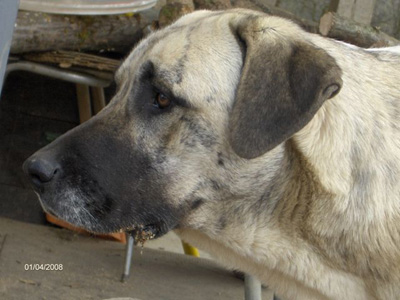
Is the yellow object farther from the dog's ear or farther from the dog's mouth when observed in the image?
the dog's ear

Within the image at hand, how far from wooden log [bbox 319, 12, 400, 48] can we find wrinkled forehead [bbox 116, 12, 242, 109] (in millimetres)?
2673

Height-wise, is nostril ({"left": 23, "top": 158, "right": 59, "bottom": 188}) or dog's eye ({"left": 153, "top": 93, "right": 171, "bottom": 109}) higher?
dog's eye ({"left": 153, "top": 93, "right": 171, "bottom": 109})

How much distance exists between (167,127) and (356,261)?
81cm

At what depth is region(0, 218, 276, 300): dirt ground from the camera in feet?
15.3

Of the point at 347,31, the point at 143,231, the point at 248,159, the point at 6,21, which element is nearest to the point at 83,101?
the point at 347,31

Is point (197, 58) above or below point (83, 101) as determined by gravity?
above

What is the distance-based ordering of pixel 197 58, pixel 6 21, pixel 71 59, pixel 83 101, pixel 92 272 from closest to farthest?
pixel 6 21 < pixel 197 58 < pixel 71 59 < pixel 92 272 < pixel 83 101

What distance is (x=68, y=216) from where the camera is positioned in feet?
9.11

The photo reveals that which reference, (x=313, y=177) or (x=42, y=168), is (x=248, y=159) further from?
(x=42, y=168)

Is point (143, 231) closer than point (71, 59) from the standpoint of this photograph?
Yes

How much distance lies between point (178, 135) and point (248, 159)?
25 centimetres

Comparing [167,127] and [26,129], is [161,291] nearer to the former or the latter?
[26,129]

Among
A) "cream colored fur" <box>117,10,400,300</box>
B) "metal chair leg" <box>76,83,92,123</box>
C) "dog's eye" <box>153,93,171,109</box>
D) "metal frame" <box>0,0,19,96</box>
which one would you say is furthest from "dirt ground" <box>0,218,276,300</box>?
"metal frame" <box>0,0,19,96</box>

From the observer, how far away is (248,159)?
8.88ft
